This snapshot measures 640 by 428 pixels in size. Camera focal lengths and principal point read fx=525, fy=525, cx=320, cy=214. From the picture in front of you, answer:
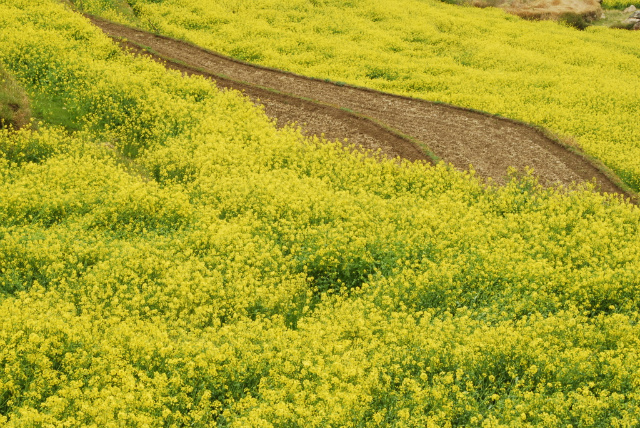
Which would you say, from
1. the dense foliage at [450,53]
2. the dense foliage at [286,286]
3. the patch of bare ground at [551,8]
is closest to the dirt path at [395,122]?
the dense foliage at [450,53]

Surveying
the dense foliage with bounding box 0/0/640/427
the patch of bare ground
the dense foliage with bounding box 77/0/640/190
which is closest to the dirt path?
the dense foliage with bounding box 77/0/640/190

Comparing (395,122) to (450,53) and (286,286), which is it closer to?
(286,286)

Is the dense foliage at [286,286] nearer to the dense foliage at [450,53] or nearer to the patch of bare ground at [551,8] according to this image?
the dense foliage at [450,53]

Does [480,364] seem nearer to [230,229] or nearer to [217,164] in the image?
[230,229]

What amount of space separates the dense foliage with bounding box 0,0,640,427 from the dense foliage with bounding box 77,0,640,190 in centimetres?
993

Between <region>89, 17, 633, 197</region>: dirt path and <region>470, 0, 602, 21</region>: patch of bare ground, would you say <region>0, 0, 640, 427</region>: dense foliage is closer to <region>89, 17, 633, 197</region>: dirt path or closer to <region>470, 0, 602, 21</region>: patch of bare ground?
<region>89, 17, 633, 197</region>: dirt path

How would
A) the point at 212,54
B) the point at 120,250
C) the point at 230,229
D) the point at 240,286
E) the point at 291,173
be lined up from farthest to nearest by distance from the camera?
the point at 212,54, the point at 291,173, the point at 230,229, the point at 120,250, the point at 240,286

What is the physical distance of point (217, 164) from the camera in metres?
16.9

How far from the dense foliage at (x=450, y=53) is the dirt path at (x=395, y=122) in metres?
1.77

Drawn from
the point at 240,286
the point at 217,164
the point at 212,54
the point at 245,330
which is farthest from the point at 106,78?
the point at 245,330

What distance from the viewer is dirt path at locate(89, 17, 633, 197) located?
2088cm

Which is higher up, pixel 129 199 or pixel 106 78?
pixel 106 78

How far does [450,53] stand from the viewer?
3506cm

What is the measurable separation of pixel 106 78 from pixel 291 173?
9520 millimetres
